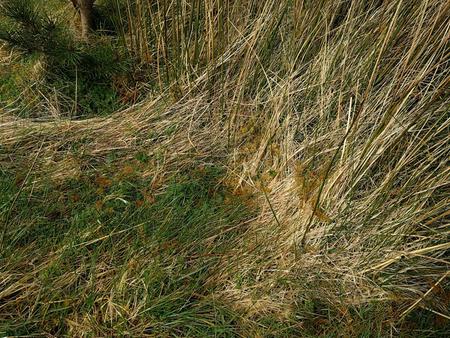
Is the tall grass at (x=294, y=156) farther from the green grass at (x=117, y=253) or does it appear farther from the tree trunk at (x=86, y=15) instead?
the tree trunk at (x=86, y=15)

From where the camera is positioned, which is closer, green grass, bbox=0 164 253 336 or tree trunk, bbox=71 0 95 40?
green grass, bbox=0 164 253 336

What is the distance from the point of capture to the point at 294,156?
238cm

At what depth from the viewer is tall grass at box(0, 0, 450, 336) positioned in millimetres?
1919

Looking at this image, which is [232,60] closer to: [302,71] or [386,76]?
[302,71]

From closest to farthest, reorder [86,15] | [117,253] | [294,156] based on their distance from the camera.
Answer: [117,253], [294,156], [86,15]

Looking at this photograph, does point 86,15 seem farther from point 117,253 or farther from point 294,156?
point 117,253

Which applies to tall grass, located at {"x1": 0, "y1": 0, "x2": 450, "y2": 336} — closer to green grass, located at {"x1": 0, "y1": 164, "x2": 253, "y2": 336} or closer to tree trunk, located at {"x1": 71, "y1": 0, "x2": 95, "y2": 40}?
green grass, located at {"x1": 0, "y1": 164, "x2": 253, "y2": 336}

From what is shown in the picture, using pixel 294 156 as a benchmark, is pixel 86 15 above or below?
above

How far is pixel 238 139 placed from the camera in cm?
257

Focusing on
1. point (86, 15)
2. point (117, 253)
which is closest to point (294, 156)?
point (117, 253)

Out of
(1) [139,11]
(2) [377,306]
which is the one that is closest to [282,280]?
(2) [377,306]

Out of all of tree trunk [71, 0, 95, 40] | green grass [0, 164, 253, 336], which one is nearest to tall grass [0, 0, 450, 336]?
green grass [0, 164, 253, 336]

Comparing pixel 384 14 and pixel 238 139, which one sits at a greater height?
pixel 384 14

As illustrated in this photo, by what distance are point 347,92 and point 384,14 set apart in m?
0.34
